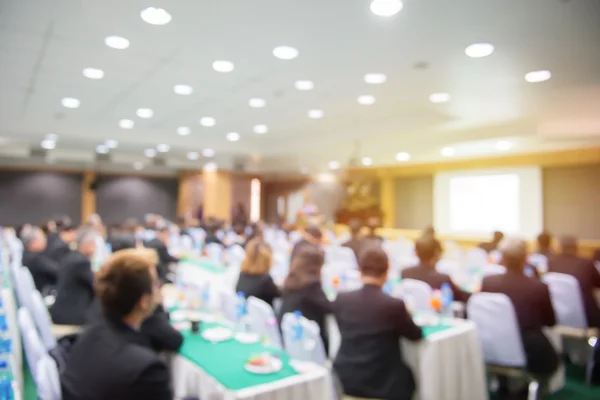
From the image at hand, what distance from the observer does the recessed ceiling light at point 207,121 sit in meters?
8.41

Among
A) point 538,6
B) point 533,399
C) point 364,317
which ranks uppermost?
point 538,6

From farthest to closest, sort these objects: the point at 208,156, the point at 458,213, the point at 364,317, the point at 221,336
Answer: the point at 458,213 < the point at 208,156 < the point at 221,336 < the point at 364,317

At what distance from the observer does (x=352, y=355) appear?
2875 mm

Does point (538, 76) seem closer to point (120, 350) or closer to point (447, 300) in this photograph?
point (447, 300)

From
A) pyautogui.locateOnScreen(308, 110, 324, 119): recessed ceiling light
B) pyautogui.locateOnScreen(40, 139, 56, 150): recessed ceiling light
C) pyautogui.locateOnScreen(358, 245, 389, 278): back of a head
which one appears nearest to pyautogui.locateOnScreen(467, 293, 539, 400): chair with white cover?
pyautogui.locateOnScreen(358, 245, 389, 278): back of a head

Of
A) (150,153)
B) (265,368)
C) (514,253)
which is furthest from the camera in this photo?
(150,153)

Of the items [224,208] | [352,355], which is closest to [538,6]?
[352,355]

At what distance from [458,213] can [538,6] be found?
40.4ft

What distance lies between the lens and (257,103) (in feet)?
23.2

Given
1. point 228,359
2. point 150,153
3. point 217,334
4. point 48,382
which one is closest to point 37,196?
point 150,153

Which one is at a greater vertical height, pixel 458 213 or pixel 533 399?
pixel 458 213

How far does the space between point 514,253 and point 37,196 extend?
18845 millimetres

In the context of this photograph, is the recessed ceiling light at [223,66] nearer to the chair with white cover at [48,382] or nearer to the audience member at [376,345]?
the audience member at [376,345]

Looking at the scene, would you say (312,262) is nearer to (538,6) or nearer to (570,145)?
(538,6)
